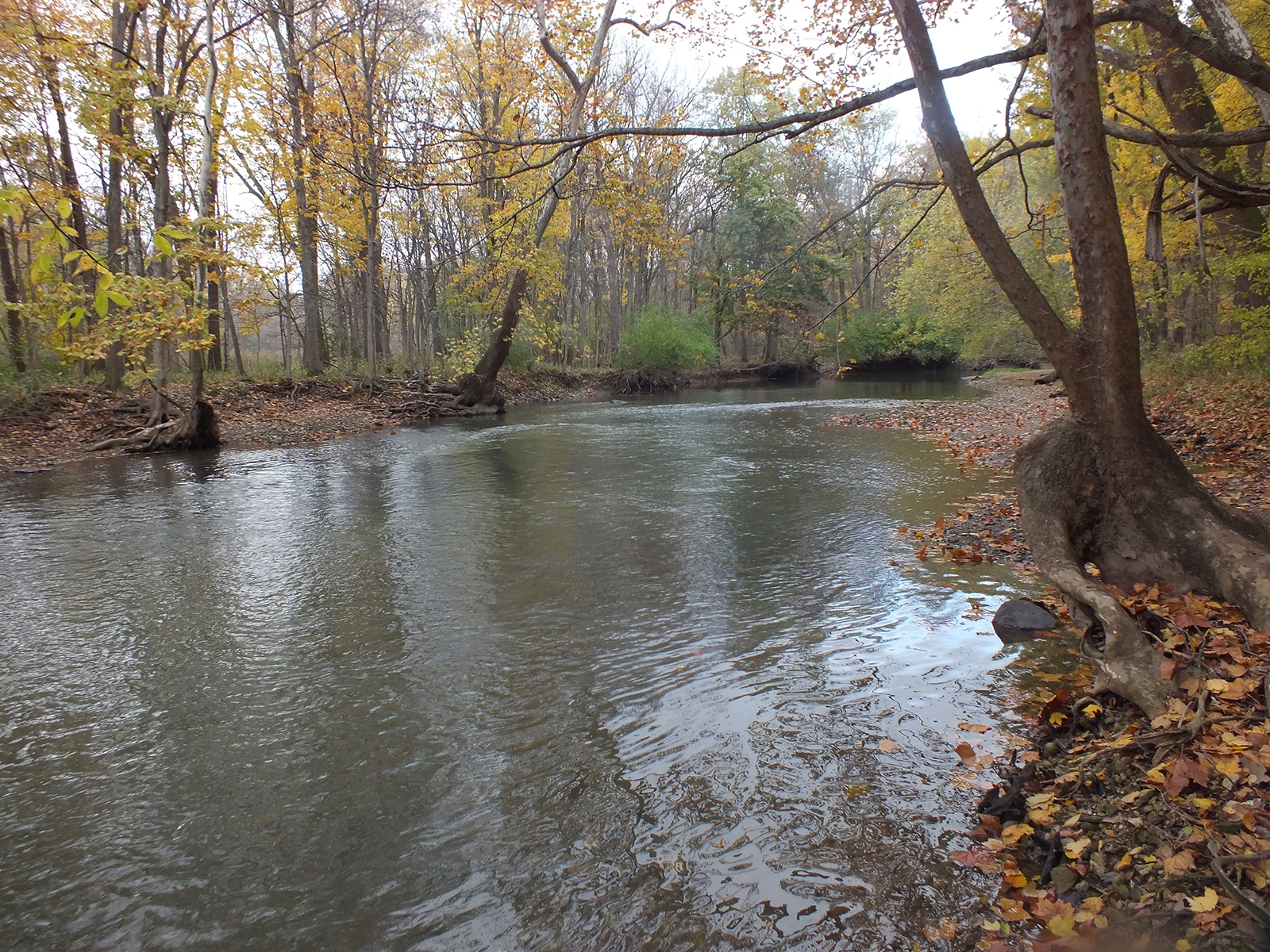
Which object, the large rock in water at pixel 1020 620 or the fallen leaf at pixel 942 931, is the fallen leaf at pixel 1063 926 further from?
the large rock in water at pixel 1020 620

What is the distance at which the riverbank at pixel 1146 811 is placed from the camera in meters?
2.25

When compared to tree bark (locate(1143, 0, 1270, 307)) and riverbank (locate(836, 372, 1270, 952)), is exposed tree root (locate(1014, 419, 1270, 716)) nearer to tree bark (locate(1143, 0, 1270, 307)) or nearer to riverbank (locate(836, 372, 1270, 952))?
riverbank (locate(836, 372, 1270, 952))

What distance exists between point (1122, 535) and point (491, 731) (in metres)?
4.55

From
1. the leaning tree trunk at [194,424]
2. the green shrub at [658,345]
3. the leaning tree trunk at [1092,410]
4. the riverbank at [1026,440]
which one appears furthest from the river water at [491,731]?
the green shrub at [658,345]

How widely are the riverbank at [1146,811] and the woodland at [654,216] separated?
0.89 feet

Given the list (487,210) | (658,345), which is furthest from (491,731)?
(658,345)

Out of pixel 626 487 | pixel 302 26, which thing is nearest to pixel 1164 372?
pixel 626 487

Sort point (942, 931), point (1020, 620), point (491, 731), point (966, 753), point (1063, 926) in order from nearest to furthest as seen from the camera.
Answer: point (1063, 926), point (942, 931), point (966, 753), point (491, 731), point (1020, 620)

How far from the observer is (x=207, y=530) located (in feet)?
28.8

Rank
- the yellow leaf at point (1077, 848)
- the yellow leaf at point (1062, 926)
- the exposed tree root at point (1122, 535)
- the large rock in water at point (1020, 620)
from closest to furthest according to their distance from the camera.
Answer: the yellow leaf at point (1062, 926), the yellow leaf at point (1077, 848), the exposed tree root at point (1122, 535), the large rock in water at point (1020, 620)

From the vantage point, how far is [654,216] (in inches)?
371

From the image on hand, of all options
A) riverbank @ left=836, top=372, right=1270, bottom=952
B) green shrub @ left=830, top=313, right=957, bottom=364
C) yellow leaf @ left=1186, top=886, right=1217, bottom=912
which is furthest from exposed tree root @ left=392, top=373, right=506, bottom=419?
green shrub @ left=830, top=313, right=957, bottom=364

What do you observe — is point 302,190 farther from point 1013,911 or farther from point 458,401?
point 1013,911

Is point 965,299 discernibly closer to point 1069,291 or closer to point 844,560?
point 1069,291
